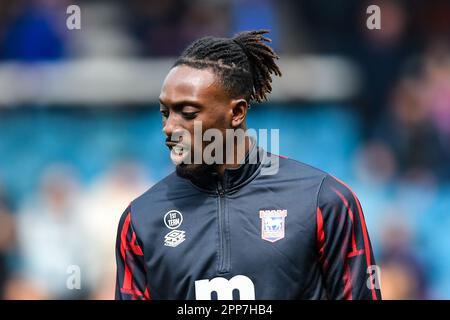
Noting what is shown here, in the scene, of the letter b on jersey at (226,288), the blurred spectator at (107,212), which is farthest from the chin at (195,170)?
the blurred spectator at (107,212)

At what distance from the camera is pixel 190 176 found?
3631 mm

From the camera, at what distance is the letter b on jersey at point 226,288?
11.3ft

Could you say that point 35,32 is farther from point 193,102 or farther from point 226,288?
point 226,288

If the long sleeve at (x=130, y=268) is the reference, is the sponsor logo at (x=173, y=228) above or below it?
above

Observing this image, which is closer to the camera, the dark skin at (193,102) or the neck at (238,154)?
the dark skin at (193,102)

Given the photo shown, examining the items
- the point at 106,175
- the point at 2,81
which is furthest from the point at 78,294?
the point at 2,81

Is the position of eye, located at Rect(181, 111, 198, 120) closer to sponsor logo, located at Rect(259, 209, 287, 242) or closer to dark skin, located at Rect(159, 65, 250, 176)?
dark skin, located at Rect(159, 65, 250, 176)

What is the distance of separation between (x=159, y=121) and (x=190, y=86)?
404 cm

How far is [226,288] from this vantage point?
3.45 meters

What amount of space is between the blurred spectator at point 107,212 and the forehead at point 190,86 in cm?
358

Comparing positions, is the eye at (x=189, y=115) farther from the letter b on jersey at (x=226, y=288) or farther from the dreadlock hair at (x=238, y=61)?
the letter b on jersey at (x=226, y=288)

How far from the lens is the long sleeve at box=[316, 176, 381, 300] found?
340 cm

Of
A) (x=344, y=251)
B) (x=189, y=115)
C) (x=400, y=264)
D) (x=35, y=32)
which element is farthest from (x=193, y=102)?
(x=35, y=32)

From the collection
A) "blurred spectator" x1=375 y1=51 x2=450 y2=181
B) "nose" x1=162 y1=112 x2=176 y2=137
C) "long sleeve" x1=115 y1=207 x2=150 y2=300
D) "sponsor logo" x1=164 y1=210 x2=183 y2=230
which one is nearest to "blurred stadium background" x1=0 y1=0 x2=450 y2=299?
"blurred spectator" x1=375 y1=51 x2=450 y2=181
